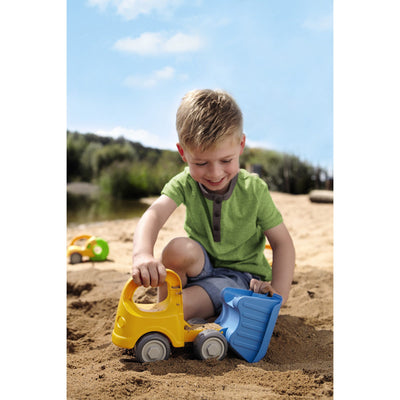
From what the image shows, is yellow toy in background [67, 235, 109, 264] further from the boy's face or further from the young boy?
the boy's face

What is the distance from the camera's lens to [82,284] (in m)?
2.56

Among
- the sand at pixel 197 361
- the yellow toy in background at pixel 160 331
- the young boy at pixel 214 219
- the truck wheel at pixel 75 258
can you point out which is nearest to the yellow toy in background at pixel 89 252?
the truck wheel at pixel 75 258

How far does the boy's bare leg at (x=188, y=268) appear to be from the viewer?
5.34 ft

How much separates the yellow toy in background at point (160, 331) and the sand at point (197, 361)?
0.04m

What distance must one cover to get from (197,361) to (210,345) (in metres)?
0.07

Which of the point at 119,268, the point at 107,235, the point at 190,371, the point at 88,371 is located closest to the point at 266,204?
the point at 190,371

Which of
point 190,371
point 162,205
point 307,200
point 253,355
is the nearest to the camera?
point 190,371

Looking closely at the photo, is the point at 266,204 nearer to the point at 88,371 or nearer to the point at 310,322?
the point at 310,322

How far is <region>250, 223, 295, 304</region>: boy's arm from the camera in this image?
1695mm

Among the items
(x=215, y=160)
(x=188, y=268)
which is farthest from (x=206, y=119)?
(x=188, y=268)

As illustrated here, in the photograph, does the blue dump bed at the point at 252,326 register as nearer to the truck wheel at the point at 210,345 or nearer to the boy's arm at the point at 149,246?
the truck wheel at the point at 210,345

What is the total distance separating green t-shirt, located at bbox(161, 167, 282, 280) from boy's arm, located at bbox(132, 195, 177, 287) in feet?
0.24

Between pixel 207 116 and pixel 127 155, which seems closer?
pixel 207 116
